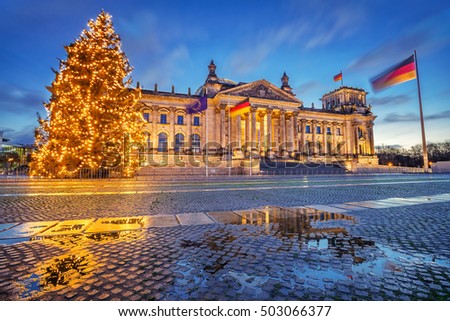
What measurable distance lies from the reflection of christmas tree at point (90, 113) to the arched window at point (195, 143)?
23.3 metres

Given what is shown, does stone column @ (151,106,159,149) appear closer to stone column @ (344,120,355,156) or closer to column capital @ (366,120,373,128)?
stone column @ (344,120,355,156)

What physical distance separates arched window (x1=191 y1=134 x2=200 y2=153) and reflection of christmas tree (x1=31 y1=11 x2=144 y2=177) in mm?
23257

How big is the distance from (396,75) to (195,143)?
33062 millimetres

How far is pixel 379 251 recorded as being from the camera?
318 cm

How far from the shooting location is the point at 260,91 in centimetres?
4544

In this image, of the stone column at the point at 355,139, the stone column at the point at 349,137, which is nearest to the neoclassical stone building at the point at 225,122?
the stone column at the point at 349,137

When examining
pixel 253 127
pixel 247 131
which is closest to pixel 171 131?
pixel 247 131

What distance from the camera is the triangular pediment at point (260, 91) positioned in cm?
4325

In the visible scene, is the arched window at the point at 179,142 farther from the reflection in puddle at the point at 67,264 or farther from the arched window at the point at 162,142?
the reflection in puddle at the point at 67,264

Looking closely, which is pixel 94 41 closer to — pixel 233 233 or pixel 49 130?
pixel 49 130

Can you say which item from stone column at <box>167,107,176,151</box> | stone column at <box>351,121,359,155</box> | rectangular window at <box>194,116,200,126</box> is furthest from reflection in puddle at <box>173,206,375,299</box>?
stone column at <box>351,121,359,155</box>
